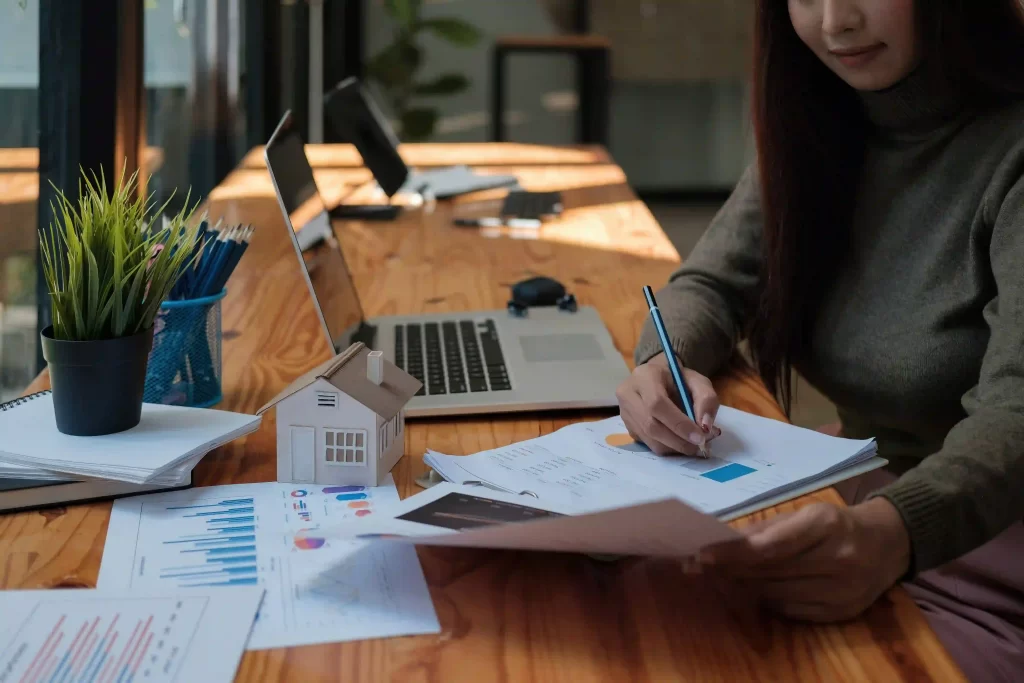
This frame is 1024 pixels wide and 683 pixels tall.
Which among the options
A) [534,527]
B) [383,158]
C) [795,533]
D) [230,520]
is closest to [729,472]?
[795,533]

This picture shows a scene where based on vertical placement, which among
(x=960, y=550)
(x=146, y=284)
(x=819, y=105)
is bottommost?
(x=960, y=550)

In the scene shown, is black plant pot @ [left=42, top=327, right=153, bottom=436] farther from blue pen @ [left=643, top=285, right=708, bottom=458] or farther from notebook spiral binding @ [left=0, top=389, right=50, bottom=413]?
blue pen @ [left=643, top=285, right=708, bottom=458]

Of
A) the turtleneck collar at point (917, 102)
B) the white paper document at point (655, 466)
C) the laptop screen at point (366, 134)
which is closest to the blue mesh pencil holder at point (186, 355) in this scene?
the white paper document at point (655, 466)

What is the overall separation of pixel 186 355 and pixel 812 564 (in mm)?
665

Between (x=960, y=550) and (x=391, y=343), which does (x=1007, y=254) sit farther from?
(x=391, y=343)

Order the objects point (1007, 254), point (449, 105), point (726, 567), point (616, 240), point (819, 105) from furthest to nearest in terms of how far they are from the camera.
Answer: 1. point (449, 105)
2. point (616, 240)
3. point (819, 105)
4. point (1007, 254)
5. point (726, 567)

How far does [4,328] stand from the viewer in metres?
1.40

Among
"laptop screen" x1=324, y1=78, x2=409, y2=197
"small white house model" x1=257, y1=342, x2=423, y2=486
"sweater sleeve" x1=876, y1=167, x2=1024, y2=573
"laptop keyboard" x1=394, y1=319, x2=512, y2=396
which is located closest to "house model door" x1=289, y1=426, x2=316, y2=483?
"small white house model" x1=257, y1=342, x2=423, y2=486

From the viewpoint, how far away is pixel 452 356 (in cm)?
127

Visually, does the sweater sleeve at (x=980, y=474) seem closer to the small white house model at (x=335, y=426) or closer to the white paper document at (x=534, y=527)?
the white paper document at (x=534, y=527)

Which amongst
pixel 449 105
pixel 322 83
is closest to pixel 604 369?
pixel 322 83

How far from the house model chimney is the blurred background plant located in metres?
4.25

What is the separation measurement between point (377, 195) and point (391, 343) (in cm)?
115

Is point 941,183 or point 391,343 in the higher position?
point 941,183
